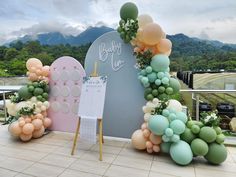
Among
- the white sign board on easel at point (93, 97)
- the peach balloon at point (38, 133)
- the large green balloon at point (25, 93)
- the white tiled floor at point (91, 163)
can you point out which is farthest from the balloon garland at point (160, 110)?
the large green balloon at point (25, 93)

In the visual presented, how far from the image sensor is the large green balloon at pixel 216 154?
251 centimetres

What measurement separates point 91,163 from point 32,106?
5.47 feet

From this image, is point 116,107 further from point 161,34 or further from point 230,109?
point 230,109

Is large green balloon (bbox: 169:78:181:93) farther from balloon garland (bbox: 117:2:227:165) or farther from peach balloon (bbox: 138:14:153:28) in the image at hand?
peach balloon (bbox: 138:14:153:28)

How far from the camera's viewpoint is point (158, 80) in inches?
115

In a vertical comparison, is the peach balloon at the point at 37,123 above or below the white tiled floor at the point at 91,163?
above

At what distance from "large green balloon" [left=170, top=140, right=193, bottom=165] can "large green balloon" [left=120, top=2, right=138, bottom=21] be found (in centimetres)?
203

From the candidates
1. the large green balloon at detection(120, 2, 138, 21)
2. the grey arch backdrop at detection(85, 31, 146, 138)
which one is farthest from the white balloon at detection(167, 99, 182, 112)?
the large green balloon at detection(120, 2, 138, 21)

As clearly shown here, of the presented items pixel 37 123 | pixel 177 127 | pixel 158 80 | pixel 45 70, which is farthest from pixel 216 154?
pixel 45 70

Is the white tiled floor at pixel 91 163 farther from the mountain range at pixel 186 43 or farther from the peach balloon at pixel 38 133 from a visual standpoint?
the mountain range at pixel 186 43

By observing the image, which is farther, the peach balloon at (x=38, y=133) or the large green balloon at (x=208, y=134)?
the peach balloon at (x=38, y=133)

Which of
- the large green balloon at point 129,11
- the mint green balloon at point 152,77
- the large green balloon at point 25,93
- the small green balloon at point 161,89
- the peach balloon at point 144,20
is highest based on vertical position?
the large green balloon at point 129,11

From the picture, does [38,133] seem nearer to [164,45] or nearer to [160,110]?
[160,110]

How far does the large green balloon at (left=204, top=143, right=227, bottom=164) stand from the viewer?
8.23 feet
